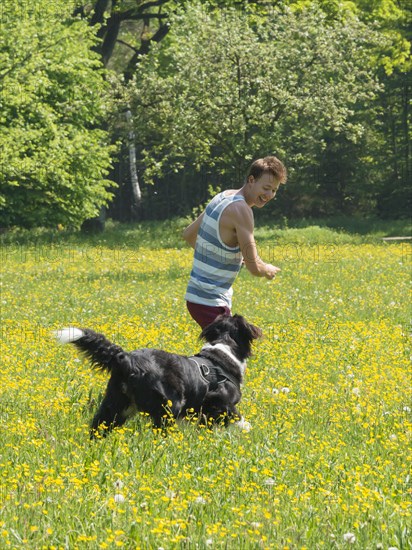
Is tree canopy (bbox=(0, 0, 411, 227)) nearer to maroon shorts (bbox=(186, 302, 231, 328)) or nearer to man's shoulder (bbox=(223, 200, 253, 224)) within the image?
maroon shorts (bbox=(186, 302, 231, 328))

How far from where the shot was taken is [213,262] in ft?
23.7

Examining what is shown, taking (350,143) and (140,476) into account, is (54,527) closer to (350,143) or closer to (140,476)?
(140,476)

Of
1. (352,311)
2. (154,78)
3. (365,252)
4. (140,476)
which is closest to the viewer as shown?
(140,476)

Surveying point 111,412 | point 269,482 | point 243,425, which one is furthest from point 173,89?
point 269,482

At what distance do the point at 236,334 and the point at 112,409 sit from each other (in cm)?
126

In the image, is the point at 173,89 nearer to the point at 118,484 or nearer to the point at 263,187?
the point at 263,187

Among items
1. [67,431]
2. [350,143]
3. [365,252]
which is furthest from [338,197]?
[67,431]

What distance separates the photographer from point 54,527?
413cm

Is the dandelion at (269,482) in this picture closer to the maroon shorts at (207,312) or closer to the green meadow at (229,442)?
the green meadow at (229,442)

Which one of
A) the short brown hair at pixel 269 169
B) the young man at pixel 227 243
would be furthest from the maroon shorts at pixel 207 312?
the short brown hair at pixel 269 169

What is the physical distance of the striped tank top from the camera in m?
7.18

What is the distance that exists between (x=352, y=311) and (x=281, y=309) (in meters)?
1.11

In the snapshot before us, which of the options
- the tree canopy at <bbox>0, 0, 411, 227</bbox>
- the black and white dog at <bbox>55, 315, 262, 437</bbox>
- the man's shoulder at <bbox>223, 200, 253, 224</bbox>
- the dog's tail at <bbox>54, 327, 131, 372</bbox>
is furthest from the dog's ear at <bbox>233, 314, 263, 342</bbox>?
the tree canopy at <bbox>0, 0, 411, 227</bbox>

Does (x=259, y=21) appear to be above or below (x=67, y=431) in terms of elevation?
above
